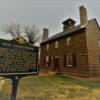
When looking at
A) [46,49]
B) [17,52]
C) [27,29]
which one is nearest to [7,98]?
[17,52]

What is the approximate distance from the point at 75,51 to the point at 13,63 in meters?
13.0

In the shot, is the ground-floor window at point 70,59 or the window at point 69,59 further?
the window at point 69,59

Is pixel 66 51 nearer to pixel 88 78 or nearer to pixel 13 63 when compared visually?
pixel 88 78

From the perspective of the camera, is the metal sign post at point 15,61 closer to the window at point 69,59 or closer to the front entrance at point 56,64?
the window at point 69,59

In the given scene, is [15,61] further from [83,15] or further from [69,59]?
[83,15]

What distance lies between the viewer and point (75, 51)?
16.2 metres

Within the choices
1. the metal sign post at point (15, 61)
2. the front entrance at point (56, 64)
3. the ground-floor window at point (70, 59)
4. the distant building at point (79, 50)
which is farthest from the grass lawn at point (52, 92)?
the front entrance at point (56, 64)

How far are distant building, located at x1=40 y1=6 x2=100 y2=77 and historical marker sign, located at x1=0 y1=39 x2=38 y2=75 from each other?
11260 mm

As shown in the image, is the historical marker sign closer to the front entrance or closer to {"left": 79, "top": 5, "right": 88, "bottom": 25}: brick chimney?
{"left": 79, "top": 5, "right": 88, "bottom": 25}: brick chimney

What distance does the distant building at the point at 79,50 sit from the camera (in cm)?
1505

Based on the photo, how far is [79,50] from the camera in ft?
51.3

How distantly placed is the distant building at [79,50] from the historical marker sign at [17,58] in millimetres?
11260

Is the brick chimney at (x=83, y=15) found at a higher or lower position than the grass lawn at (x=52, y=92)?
higher

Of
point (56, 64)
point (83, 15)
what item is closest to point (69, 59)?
point (56, 64)
